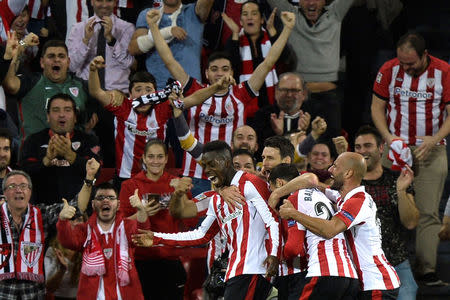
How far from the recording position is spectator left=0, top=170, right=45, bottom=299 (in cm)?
884

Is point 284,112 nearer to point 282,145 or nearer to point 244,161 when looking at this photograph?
point 244,161

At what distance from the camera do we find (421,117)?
34.9 feet

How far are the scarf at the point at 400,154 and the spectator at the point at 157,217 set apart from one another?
2.15 metres

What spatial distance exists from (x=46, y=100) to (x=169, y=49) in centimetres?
143

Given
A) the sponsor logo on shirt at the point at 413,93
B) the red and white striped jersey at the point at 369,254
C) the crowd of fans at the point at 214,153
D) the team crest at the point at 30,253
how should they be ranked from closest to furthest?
the red and white striped jersey at the point at 369,254 < the crowd of fans at the point at 214,153 < the team crest at the point at 30,253 < the sponsor logo on shirt at the point at 413,93

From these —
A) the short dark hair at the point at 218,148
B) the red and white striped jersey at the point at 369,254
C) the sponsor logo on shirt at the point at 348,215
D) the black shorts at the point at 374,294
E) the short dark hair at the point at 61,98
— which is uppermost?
the short dark hair at the point at 61,98

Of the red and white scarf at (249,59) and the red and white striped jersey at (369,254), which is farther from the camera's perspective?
the red and white scarf at (249,59)

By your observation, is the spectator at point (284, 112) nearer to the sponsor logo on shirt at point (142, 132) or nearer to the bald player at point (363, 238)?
the sponsor logo on shirt at point (142, 132)

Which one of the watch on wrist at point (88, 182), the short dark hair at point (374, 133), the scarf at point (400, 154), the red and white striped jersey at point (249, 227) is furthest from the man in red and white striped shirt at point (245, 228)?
the scarf at point (400, 154)

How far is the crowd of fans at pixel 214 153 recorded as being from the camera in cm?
772

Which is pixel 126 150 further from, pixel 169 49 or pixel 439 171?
pixel 439 171

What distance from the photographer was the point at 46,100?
10359 mm

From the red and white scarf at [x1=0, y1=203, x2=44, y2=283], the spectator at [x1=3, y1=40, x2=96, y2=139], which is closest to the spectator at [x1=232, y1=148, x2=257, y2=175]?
the red and white scarf at [x1=0, y1=203, x2=44, y2=283]

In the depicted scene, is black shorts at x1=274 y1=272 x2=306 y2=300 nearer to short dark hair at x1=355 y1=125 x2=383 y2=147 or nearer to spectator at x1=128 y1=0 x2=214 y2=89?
short dark hair at x1=355 y1=125 x2=383 y2=147
